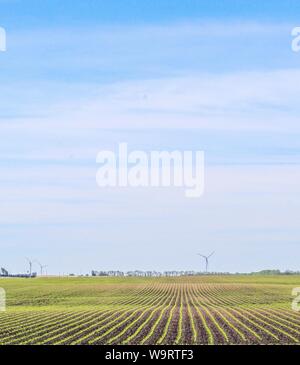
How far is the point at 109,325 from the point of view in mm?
48219

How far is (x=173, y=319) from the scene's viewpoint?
176 feet

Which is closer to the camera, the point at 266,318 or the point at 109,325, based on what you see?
the point at 109,325

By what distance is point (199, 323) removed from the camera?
4978cm
